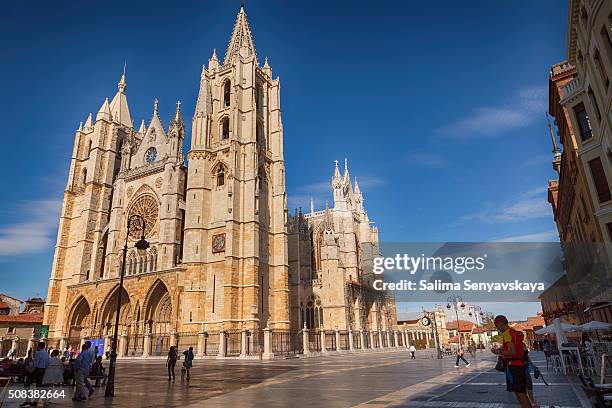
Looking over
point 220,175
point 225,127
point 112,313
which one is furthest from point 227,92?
point 112,313

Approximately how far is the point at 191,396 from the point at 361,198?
49603 millimetres

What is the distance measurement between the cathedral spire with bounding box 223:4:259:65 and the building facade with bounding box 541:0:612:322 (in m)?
29.9

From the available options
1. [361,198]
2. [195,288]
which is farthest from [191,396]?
[361,198]

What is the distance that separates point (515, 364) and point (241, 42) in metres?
44.0

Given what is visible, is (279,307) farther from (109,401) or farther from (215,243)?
(109,401)

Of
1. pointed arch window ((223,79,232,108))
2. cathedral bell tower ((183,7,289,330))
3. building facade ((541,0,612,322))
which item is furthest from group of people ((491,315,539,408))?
pointed arch window ((223,79,232,108))

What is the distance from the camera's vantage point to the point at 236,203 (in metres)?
33.6

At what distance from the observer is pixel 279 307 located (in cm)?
3403

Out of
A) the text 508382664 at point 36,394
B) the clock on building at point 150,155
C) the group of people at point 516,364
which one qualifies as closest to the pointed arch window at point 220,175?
the clock on building at point 150,155

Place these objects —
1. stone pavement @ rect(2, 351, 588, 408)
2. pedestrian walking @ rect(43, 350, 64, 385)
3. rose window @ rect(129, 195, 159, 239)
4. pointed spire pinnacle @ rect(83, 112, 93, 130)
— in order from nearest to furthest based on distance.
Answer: stone pavement @ rect(2, 351, 588, 408), pedestrian walking @ rect(43, 350, 64, 385), rose window @ rect(129, 195, 159, 239), pointed spire pinnacle @ rect(83, 112, 93, 130)

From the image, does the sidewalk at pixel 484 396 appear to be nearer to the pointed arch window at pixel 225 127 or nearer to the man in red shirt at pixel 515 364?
the man in red shirt at pixel 515 364

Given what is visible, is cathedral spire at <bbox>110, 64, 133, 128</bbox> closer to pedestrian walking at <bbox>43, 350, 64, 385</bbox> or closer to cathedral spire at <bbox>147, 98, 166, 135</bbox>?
cathedral spire at <bbox>147, 98, 166, 135</bbox>

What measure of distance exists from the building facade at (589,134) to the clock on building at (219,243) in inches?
965

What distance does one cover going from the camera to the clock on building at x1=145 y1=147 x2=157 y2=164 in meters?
42.8
